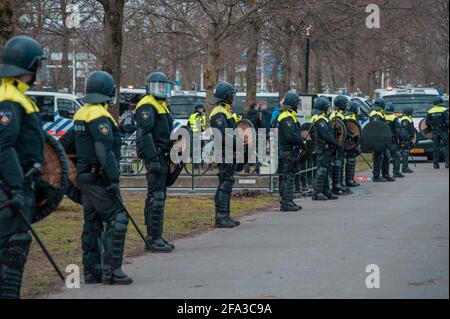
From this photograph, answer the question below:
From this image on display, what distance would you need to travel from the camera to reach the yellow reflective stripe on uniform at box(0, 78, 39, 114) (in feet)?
25.6

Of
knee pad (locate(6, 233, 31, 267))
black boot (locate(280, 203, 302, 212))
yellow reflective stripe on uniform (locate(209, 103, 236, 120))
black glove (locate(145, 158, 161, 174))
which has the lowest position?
black boot (locate(280, 203, 302, 212))

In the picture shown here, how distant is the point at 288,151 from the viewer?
54.6ft

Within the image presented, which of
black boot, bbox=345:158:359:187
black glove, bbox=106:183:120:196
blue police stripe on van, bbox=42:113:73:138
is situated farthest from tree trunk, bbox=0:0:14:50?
blue police stripe on van, bbox=42:113:73:138

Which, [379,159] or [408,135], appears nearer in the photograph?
[379,159]

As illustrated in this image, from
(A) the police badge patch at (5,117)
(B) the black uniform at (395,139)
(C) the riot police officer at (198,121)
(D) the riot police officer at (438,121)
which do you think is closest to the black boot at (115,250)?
(A) the police badge patch at (5,117)

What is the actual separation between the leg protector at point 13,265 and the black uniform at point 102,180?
5.37 feet

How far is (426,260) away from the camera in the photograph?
1033 cm

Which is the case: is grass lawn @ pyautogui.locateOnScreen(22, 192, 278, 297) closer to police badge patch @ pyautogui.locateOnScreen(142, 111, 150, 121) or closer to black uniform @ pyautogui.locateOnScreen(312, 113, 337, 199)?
black uniform @ pyautogui.locateOnScreen(312, 113, 337, 199)

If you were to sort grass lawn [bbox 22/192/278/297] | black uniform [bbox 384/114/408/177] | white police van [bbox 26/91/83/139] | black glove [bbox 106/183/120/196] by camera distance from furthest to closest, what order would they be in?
white police van [bbox 26/91/83/139]
black uniform [bbox 384/114/408/177]
grass lawn [bbox 22/192/278/297]
black glove [bbox 106/183/120/196]

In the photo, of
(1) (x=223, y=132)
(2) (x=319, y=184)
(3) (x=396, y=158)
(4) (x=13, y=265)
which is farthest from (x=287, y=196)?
(4) (x=13, y=265)

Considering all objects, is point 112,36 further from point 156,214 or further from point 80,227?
point 156,214

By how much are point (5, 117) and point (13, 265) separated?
120 cm

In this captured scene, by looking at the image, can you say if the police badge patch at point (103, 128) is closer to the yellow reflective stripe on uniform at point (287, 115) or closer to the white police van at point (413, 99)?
the yellow reflective stripe on uniform at point (287, 115)

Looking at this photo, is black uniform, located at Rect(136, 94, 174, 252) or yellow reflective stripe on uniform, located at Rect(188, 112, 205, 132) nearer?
black uniform, located at Rect(136, 94, 174, 252)
